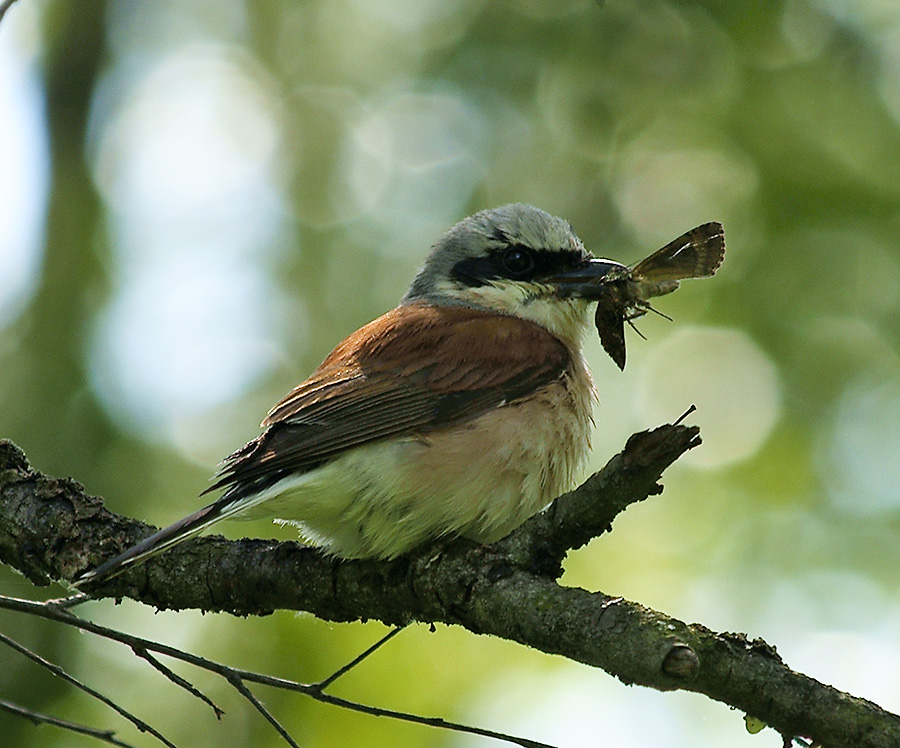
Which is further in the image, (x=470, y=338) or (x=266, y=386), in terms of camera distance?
(x=266, y=386)

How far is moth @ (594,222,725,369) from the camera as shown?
3.95 m

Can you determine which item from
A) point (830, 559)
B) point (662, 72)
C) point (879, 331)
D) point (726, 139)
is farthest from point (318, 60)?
point (830, 559)

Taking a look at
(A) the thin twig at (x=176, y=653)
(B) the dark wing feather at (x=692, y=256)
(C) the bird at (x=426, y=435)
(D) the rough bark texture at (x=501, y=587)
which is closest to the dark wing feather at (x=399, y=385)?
(C) the bird at (x=426, y=435)

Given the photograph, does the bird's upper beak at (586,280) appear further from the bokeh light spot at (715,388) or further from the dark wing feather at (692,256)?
the bokeh light spot at (715,388)

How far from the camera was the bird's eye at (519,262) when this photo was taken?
5348mm

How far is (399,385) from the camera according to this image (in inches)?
172

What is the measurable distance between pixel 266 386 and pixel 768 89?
4.33 metres

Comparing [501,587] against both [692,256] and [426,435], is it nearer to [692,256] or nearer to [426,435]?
[426,435]

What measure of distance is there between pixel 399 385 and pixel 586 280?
4.15ft

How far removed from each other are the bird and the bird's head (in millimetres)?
14

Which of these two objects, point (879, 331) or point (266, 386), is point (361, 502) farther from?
point (879, 331)

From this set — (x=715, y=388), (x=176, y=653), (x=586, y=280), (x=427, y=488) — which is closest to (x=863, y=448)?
(x=715, y=388)

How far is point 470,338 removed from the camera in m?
4.68

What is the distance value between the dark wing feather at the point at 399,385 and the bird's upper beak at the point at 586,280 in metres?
0.28
